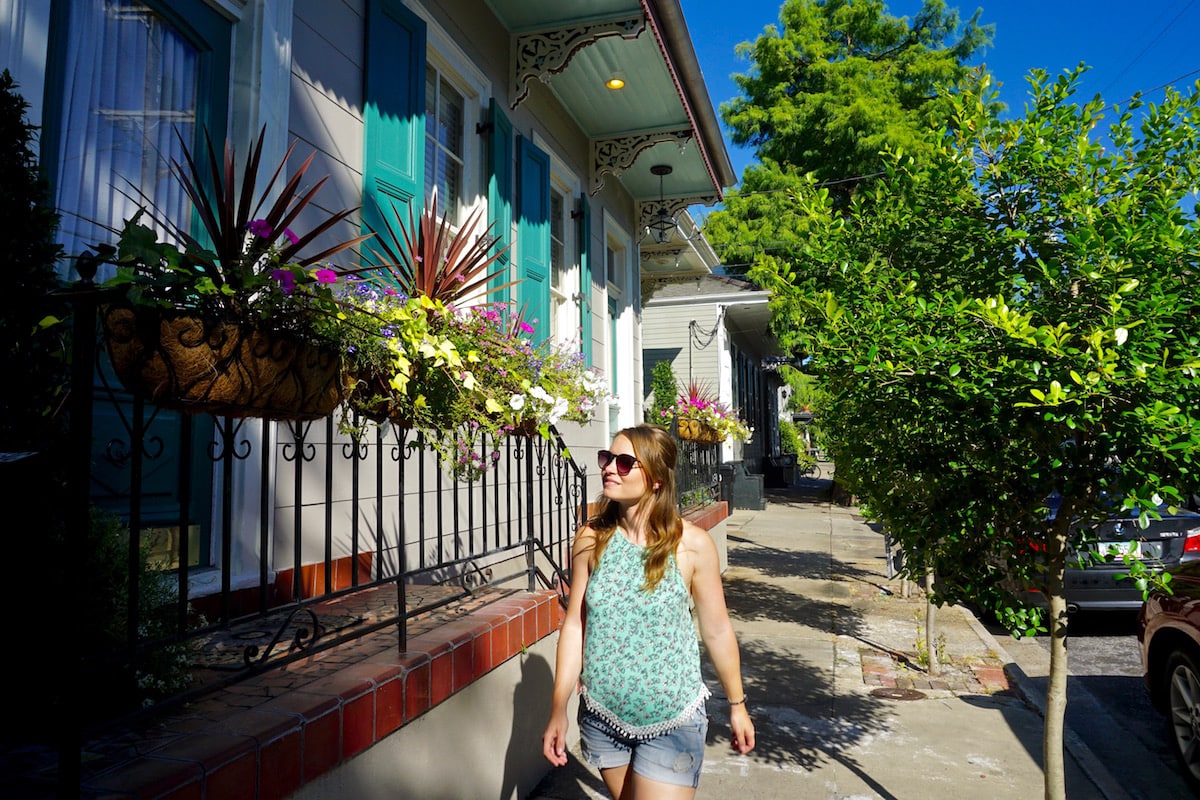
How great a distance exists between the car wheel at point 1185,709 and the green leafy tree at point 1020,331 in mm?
1574

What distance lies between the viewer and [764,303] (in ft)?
60.8

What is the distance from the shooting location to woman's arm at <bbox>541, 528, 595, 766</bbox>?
2.47 meters

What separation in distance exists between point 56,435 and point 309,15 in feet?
9.55

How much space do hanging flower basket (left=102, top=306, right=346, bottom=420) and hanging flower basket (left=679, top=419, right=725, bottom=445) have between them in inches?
296

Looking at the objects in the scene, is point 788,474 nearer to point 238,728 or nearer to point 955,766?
point 955,766

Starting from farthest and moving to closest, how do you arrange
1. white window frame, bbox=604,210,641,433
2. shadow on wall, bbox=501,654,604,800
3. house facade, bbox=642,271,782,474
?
1. house facade, bbox=642,271,782,474
2. white window frame, bbox=604,210,641,433
3. shadow on wall, bbox=501,654,604,800

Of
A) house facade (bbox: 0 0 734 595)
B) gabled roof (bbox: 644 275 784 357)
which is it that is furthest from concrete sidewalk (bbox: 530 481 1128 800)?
gabled roof (bbox: 644 275 784 357)

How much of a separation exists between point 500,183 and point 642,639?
4.52 meters

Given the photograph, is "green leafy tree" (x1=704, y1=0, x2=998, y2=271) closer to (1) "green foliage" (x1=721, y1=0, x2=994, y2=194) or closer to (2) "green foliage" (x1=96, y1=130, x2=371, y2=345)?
(1) "green foliage" (x1=721, y1=0, x2=994, y2=194)

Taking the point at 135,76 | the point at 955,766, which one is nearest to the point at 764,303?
the point at 955,766

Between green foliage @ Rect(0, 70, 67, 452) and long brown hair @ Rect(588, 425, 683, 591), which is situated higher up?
green foliage @ Rect(0, 70, 67, 452)

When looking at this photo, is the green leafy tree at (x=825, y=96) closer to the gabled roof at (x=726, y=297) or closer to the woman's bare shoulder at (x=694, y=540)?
the gabled roof at (x=726, y=297)

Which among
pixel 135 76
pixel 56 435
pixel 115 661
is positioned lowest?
pixel 115 661

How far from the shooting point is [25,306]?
1.90 metres
